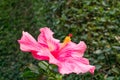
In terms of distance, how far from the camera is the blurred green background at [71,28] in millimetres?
3113

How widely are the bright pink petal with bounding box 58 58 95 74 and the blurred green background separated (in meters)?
1.27

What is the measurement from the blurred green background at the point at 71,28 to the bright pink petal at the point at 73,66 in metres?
1.27

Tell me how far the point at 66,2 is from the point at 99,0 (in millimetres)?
396

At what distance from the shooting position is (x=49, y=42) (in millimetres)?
1646

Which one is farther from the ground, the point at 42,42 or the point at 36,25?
the point at 42,42

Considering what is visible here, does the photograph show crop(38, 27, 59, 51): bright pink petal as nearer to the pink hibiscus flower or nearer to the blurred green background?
the pink hibiscus flower

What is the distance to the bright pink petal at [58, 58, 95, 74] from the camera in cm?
145

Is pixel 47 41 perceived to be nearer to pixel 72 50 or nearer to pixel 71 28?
pixel 72 50

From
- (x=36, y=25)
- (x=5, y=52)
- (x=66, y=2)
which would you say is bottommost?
(x=5, y=52)

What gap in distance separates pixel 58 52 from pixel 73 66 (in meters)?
0.14

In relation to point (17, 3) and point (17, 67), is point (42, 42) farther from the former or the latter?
point (17, 3)

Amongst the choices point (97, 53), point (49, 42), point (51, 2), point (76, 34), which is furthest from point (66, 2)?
point (49, 42)

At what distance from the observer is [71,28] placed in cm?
370

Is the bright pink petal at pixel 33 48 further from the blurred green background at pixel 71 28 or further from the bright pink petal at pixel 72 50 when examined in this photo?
the blurred green background at pixel 71 28
